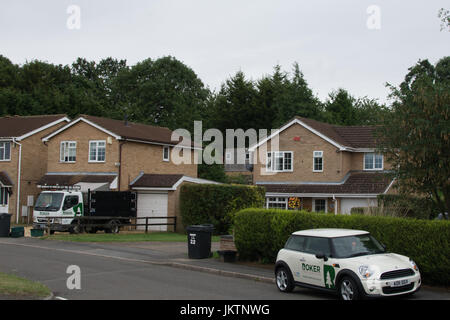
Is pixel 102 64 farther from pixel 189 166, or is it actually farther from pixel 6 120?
pixel 189 166

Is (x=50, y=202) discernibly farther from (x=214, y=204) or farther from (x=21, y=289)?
(x=21, y=289)

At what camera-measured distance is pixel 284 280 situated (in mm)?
14016

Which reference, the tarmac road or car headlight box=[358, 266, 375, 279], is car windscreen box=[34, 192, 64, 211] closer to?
the tarmac road

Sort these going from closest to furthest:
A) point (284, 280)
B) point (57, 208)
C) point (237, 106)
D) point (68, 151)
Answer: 1. point (284, 280)
2. point (57, 208)
3. point (68, 151)
4. point (237, 106)

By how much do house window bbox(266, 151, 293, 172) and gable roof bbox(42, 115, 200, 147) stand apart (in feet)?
20.3

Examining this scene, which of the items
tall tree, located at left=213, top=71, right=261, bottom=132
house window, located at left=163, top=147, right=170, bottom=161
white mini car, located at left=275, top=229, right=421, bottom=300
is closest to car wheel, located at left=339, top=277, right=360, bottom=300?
white mini car, located at left=275, top=229, right=421, bottom=300

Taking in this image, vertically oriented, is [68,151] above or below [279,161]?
above

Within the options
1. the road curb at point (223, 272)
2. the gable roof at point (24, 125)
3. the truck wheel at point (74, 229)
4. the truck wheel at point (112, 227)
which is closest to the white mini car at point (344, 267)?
the road curb at point (223, 272)

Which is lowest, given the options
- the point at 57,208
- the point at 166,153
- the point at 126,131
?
the point at 57,208

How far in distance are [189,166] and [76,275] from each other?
89.0 ft

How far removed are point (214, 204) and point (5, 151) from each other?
17.9 metres

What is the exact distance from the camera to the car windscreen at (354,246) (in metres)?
12.7

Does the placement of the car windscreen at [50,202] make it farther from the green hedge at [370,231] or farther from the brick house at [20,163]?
the green hedge at [370,231]

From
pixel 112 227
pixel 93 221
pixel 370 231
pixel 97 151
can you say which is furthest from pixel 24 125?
pixel 370 231
